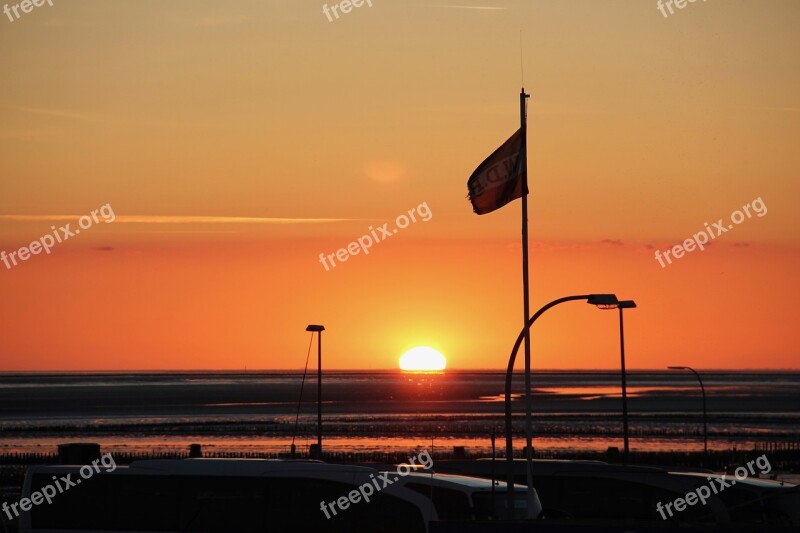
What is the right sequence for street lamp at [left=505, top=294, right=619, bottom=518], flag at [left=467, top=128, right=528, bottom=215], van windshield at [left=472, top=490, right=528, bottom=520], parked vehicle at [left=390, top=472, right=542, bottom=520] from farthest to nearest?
flag at [left=467, top=128, right=528, bottom=215] < street lamp at [left=505, top=294, right=619, bottom=518] < van windshield at [left=472, top=490, right=528, bottom=520] < parked vehicle at [left=390, top=472, right=542, bottom=520]

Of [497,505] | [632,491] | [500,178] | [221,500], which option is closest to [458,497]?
[497,505]

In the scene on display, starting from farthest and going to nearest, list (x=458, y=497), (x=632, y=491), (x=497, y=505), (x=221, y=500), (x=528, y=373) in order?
(x=528, y=373)
(x=632, y=491)
(x=221, y=500)
(x=497, y=505)
(x=458, y=497)

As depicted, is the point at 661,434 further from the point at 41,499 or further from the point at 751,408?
the point at 41,499

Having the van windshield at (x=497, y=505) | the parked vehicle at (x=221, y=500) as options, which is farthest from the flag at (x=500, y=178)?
the parked vehicle at (x=221, y=500)

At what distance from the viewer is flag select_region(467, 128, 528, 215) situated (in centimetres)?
2930

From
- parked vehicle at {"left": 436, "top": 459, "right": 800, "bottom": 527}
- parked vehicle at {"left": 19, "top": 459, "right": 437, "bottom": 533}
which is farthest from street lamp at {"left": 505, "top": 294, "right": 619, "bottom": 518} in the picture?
parked vehicle at {"left": 19, "top": 459, "right": 437, "bottom": 533}

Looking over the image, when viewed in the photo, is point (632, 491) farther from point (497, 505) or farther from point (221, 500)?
point (221, 500)

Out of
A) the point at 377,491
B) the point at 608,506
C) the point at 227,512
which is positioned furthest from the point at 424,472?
the point at 608,506

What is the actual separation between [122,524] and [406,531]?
6058mm

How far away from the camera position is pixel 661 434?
97188mm

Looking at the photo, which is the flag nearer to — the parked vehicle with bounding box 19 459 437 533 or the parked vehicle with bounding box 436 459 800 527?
the parked vehicle with bounding box 436 459 800 527

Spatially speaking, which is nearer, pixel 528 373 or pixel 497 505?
pixel 497 505

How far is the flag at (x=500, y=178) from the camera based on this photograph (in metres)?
→ 29.3

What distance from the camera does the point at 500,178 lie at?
29.5m
